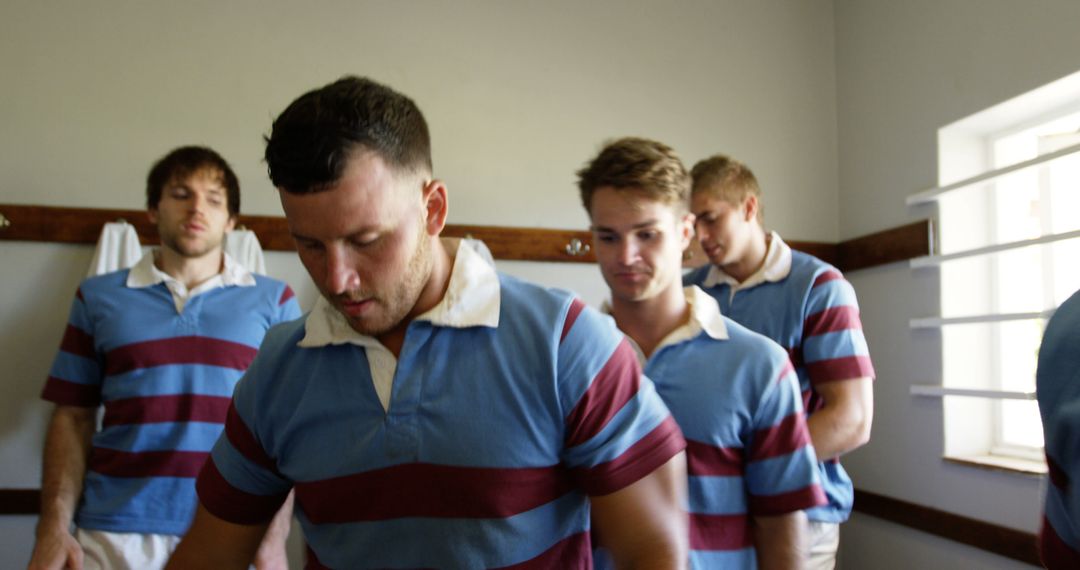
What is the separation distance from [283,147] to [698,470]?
2.84ft

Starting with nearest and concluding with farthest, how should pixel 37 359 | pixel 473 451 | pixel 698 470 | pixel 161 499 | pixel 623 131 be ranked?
pixel 473 451, pixel 698 470, pixel 161 499, pixel 37 359, pixel 623 131

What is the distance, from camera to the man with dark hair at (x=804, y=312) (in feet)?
6.09

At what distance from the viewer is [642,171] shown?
1559mm

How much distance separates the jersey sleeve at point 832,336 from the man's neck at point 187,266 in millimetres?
1542

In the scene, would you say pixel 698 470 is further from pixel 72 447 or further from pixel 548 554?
pixel 72 447

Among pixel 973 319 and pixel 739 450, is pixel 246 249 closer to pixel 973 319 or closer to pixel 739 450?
pixel 739 450

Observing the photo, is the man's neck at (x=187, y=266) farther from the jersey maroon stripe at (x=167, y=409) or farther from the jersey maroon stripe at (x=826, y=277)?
the jersey maroon stripe at (x=826, y=277)

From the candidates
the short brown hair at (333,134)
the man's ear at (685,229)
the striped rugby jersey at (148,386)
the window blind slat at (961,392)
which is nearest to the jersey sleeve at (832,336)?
the man's ear at (685,229)

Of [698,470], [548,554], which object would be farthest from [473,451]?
[698,470]

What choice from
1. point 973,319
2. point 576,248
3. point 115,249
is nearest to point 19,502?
point 115,249

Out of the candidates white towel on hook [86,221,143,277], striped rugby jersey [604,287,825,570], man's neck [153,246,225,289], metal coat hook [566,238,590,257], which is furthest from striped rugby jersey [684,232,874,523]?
white towel on hook [86,221,143,277]

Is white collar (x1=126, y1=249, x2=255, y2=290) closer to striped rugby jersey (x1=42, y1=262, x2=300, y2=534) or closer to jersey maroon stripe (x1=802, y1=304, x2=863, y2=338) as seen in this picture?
striped rugby jersey (x1=42, y1=262, x2=300, y2=534)

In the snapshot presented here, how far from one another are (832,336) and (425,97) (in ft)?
5.63

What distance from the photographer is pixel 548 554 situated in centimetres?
96
